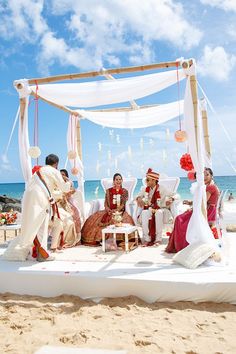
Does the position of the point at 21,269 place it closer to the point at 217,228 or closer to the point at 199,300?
the point at 199,300

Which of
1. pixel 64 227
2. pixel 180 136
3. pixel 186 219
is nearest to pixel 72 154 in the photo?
pixel 64 227

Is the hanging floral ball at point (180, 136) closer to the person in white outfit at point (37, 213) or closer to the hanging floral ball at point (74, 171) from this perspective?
the person in white outfit at point (37, 213)

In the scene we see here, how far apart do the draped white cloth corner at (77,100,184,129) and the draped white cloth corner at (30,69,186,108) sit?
1357 millimetres

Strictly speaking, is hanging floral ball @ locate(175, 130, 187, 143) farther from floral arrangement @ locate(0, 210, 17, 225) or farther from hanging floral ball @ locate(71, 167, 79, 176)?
floral arrangement @ locate(0, 210, 17, 225)

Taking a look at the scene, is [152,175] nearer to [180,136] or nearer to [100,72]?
[180,136]

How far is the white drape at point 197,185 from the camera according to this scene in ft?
14.7

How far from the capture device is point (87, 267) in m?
4.43

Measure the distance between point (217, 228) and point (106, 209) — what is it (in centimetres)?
212

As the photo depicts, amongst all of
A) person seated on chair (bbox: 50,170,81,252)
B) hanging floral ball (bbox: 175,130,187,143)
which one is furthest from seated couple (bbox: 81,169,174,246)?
hanging floral ball (bbox: 175,130,187,143)

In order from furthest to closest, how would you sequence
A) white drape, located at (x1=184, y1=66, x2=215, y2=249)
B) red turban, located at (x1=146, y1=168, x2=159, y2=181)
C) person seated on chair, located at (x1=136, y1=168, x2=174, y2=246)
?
red turban, located at (x1=146, y1=168, x2=159, y2=181)
person seated on chair, located at (x1=136, y1=168, x2=174, y2=246)
white drape, located at (x1=184, y1=66, x2=215, y2=249)

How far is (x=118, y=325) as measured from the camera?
3289mm

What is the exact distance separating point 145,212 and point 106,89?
86.0 inches

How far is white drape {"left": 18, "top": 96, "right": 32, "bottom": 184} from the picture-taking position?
5.43 m

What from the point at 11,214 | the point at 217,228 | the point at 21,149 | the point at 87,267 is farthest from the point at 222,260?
the point at 11,214
